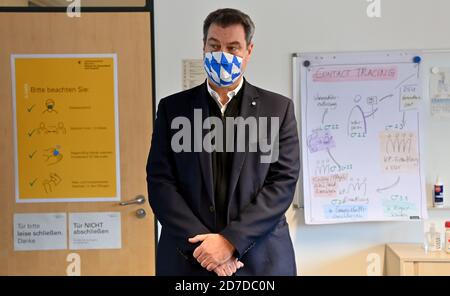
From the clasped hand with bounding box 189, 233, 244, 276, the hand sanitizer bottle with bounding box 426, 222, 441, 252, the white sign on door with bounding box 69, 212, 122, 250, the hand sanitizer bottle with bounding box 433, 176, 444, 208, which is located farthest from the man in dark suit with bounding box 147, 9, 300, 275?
the hand sanitizer bottle with bounding box 433, 176, 444, 208

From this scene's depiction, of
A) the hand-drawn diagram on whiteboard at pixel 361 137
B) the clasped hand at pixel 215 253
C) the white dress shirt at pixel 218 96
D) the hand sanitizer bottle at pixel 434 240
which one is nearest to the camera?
the clasped hand at pixel 215 253

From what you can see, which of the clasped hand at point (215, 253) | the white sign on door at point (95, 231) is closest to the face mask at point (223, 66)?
the clasped hand at point (215, 253)

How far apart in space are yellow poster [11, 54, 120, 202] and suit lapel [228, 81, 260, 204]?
1.01 meters

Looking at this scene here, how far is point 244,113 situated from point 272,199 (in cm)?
25

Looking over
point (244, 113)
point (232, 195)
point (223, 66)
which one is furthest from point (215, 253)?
point (223, 66)

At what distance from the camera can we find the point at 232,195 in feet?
3.84

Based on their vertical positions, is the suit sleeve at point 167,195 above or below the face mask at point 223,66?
below

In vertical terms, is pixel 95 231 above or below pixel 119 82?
below

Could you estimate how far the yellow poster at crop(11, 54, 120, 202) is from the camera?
2.10 m

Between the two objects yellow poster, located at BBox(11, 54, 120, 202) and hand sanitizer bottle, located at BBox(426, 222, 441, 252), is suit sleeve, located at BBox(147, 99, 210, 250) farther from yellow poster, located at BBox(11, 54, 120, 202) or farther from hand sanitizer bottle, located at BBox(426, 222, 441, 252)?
hand sanitizer bottle, located at BBox(426, 222, 441, 252)

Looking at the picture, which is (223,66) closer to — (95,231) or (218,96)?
(218,96)

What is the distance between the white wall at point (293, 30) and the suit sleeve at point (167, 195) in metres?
0.94

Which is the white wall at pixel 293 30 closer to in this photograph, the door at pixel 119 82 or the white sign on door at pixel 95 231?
the door at pixel 119 82

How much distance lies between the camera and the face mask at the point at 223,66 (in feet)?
4.25
